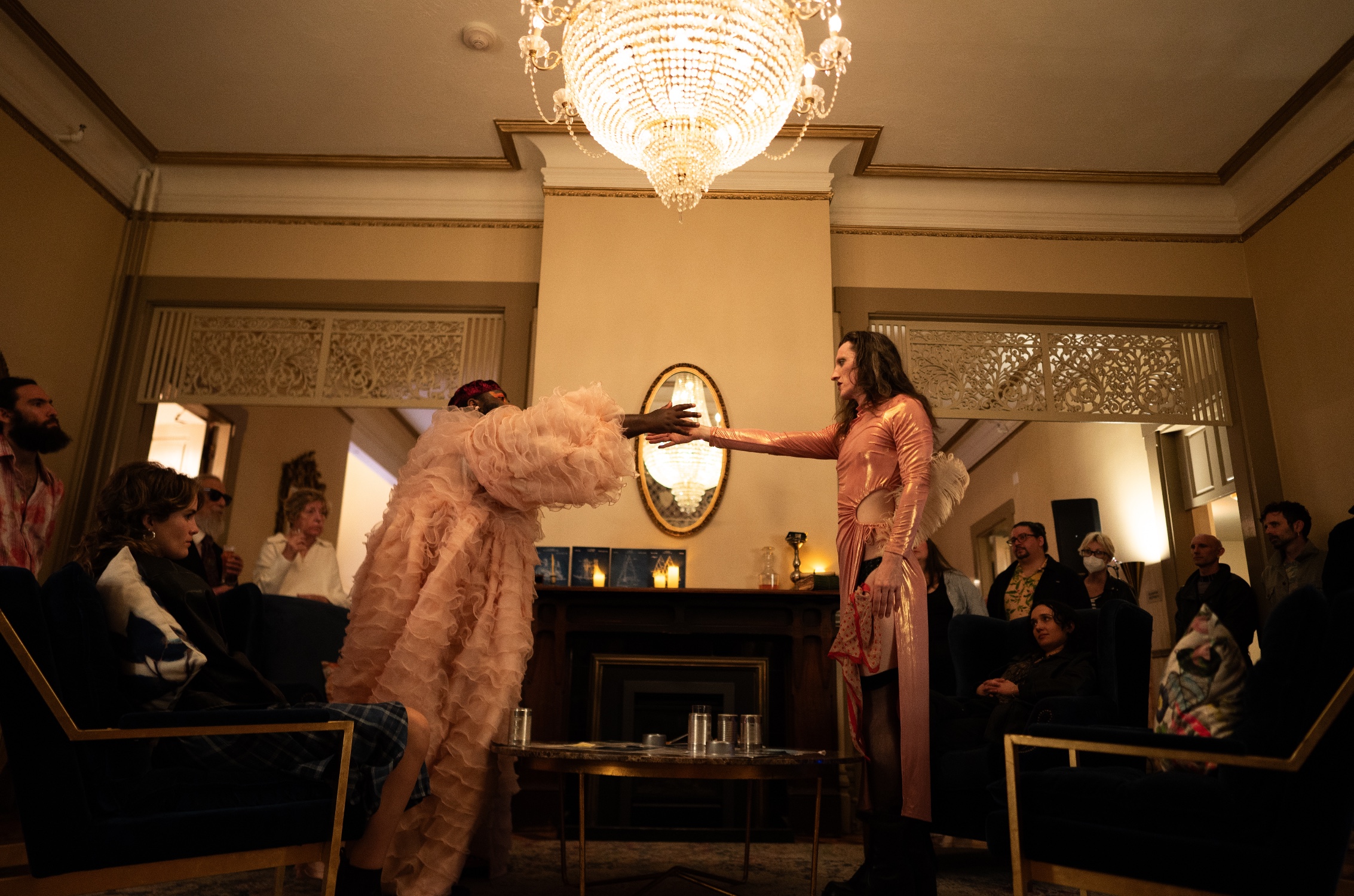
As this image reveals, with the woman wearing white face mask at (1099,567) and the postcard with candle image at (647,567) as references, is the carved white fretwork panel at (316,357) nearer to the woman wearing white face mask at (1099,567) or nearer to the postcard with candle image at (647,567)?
the postcard with candle image at (647,567)

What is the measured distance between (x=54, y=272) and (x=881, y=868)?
4807 mm

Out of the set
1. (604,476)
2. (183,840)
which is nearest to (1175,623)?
(604,476)

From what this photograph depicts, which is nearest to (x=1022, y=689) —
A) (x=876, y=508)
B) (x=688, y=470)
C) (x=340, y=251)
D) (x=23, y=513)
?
(x=876, y=508)

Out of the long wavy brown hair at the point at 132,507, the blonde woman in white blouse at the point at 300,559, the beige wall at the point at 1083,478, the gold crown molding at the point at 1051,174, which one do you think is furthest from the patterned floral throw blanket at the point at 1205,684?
the beige wall at the point at 1083,478

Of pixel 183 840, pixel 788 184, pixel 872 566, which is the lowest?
pixel 183 840

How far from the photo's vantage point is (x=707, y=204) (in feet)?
16.1

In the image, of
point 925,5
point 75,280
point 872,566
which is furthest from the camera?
point 75,280

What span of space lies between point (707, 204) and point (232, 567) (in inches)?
121

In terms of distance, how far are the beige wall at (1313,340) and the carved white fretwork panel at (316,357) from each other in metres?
4.30

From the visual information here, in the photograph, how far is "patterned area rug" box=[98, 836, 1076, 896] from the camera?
8.17 ft

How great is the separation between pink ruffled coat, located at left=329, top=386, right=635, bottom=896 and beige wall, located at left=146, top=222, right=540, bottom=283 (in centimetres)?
280

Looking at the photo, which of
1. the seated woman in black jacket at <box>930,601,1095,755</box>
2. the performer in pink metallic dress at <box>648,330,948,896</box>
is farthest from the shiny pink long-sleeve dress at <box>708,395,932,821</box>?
the seated woman in black jacket at <box>930,601,1095,755</box>

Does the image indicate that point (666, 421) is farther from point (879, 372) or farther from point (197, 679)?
point (197, 679)

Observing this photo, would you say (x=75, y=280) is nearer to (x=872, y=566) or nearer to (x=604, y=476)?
(x=604, y=476)
